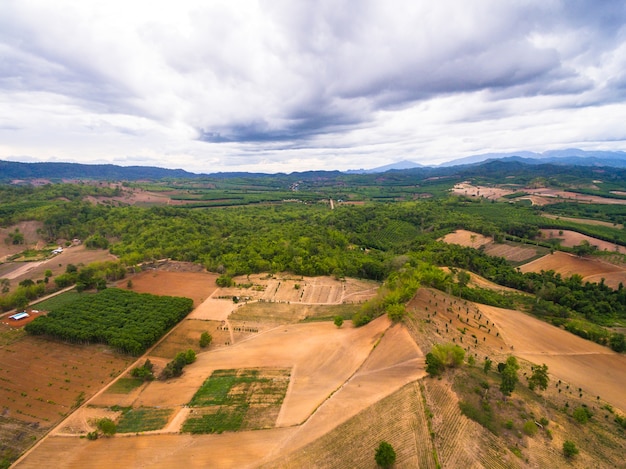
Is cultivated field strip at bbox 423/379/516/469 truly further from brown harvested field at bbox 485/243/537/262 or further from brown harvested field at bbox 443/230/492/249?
brown harvested field at bbox 443/230/492/249

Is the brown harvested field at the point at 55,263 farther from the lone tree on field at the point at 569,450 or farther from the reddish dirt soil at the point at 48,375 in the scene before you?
the lone tree on field at the point at 569,450

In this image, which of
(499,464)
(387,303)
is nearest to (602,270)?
(387,303)

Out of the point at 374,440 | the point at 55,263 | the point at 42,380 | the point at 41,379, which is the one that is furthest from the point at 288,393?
the point at 55,263

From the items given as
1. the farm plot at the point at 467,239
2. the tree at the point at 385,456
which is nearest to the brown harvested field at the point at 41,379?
the tree at the point at 385,456

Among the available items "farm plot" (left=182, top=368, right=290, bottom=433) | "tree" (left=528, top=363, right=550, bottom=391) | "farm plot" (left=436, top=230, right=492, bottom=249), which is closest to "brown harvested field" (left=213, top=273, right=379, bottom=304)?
"farm plot" (left=182, top=368, right=290, bottom=433)

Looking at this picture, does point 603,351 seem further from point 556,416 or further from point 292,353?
point 292,353
